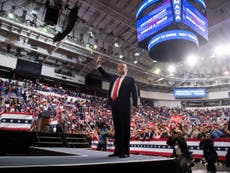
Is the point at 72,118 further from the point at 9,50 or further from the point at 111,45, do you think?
the point at 111,45

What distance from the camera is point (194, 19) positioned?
8.72m

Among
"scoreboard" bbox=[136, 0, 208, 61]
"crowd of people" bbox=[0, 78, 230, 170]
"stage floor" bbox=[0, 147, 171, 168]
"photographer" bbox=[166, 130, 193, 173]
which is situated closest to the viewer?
"stage floor" bbox=[0, 147, 171, 168]

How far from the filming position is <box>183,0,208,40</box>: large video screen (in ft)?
26.8

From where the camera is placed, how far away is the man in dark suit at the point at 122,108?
285cm

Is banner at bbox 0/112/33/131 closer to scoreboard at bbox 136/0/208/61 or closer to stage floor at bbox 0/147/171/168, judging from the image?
stage floor at bbox 0/147/171/168

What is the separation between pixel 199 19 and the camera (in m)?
9.05

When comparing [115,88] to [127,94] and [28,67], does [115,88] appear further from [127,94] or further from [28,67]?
[28,67]

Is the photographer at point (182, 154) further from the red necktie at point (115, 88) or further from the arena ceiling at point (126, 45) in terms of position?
the arena ceiling at point (126, 45)

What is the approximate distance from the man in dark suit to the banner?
19.7 feet

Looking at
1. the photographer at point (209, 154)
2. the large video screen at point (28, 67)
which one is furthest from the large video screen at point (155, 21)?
the large video screen at point (28, 67)

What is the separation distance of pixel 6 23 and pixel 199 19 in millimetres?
12904

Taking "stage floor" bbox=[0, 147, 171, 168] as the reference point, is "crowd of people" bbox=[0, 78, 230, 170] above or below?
above

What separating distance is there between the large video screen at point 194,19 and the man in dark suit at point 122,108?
648 cm

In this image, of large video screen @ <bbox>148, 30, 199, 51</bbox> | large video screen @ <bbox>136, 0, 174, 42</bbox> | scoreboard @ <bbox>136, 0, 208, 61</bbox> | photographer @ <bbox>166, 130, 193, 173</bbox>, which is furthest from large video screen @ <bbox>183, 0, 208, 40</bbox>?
photographer @ <bbox>166, 130, 193, 173</bbox>
